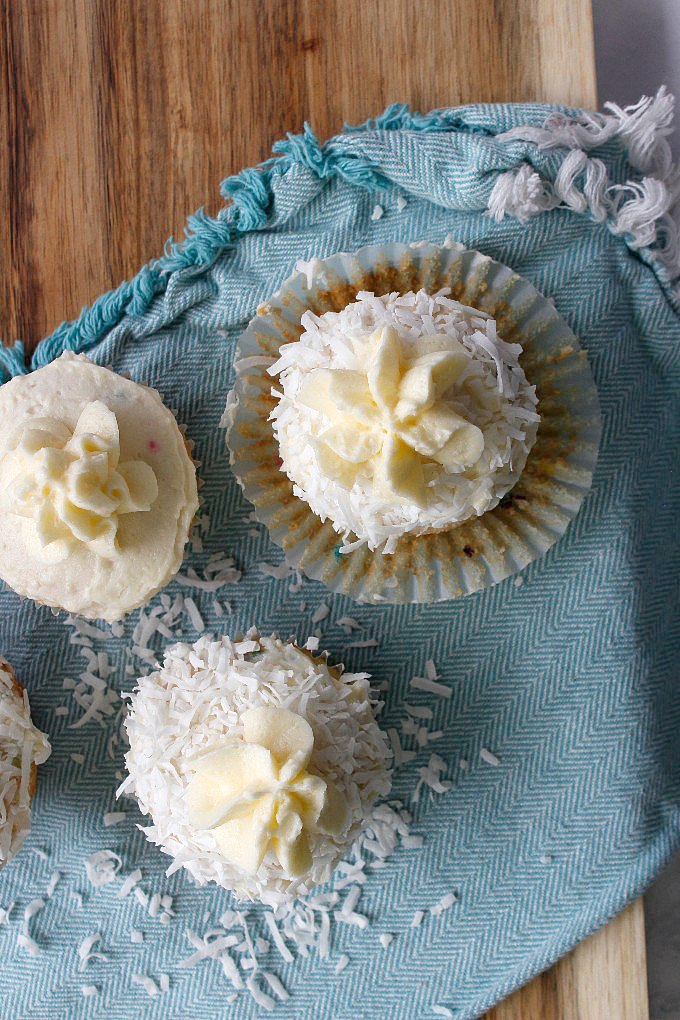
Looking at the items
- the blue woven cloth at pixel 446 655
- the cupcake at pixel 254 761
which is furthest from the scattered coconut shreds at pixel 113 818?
the cupcake at pixel 254 761

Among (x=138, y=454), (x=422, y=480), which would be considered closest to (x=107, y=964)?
(x=138, y=454)

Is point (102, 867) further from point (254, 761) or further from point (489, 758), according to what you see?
point (489, 758)

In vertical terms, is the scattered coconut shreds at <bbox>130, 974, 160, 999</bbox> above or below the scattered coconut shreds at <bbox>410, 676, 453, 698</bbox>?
below

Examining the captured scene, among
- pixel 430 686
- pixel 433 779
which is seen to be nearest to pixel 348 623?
pixel 430 686

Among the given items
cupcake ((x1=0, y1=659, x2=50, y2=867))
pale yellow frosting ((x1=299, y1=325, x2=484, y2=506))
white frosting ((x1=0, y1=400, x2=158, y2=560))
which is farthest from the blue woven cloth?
pale yellow frosting ((x1=299, y1=325, x2=484, y2=506))

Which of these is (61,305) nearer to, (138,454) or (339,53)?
(138,454)

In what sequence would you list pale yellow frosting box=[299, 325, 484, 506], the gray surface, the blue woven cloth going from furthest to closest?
1. the gray surface
2. the blue woven cloth
3. pale yellow frosting box=[299, 325, 484, 506]

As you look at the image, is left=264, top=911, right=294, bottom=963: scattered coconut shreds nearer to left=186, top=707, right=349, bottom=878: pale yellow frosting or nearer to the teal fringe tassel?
left=186, top=707, right=349, bottom=878: pale yellow frosting
